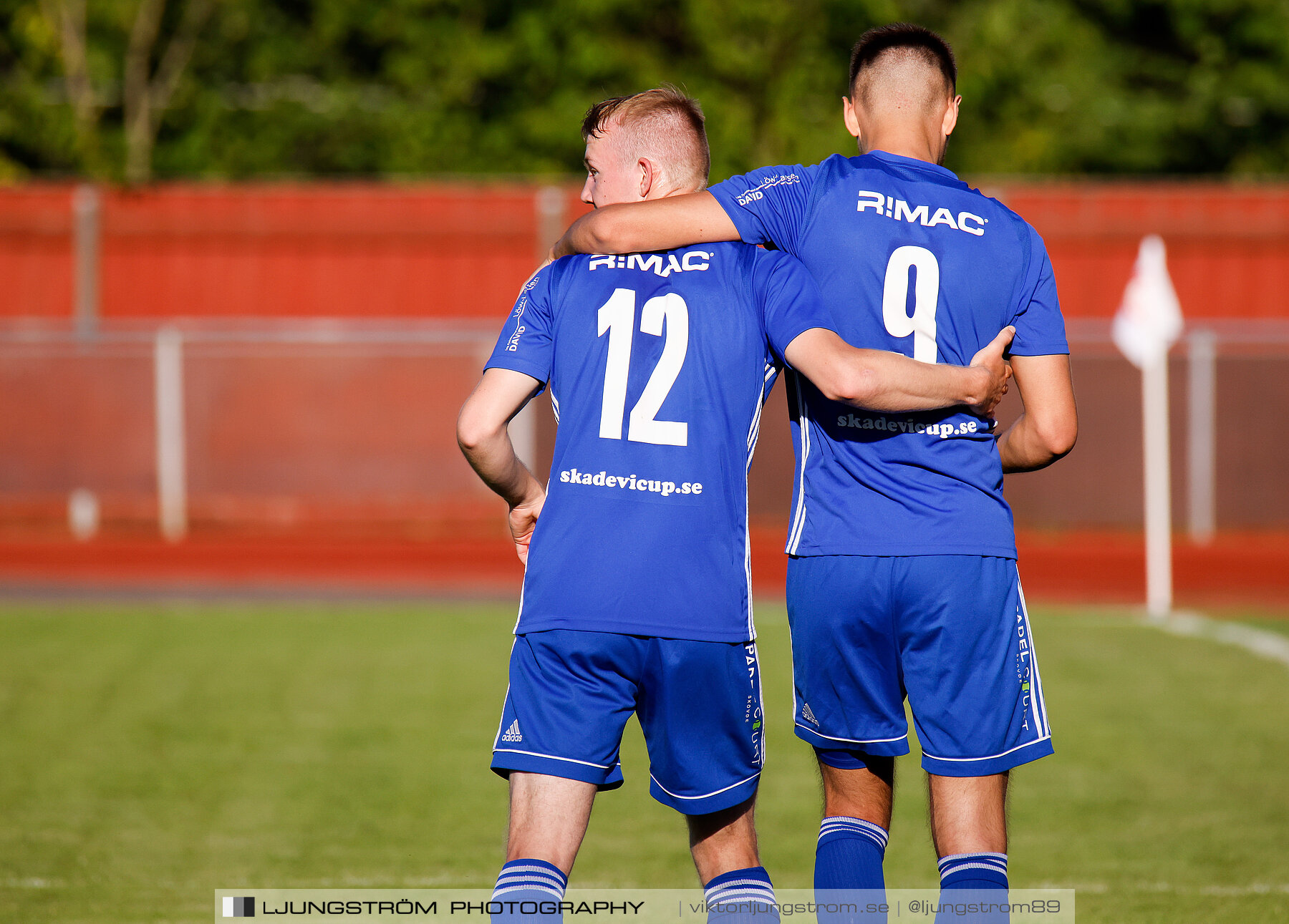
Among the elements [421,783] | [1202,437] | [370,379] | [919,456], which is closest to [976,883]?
[919,456]

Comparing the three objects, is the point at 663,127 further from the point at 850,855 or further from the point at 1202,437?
the point at 1202,437

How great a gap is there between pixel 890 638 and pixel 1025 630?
0.31m

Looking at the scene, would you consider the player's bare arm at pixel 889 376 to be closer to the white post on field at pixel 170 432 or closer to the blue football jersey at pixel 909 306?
the blue football jersey at pixel 909 306

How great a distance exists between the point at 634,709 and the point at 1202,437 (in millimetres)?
13271

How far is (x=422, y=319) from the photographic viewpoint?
17922 millimetres

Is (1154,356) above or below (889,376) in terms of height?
above

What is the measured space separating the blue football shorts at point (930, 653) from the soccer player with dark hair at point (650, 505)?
255 mm

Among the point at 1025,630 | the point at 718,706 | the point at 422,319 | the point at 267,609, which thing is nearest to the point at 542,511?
the point at 718,706

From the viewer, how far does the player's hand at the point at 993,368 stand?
2967 millimetres

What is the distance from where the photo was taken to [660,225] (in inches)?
115

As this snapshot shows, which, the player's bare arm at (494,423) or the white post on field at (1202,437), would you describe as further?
the white post on field at (1202,437)

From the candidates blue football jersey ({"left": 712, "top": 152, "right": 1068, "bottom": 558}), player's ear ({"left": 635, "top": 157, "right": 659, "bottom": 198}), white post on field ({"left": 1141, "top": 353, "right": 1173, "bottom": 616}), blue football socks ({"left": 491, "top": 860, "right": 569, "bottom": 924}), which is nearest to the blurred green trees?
white post on field ({"left": 1141, "top": 353, "right": 1173, "bottom": 616})

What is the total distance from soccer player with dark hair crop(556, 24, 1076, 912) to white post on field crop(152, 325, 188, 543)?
526 inches

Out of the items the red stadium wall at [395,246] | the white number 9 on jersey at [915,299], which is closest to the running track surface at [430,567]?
the red stadium wall at [395,246]
